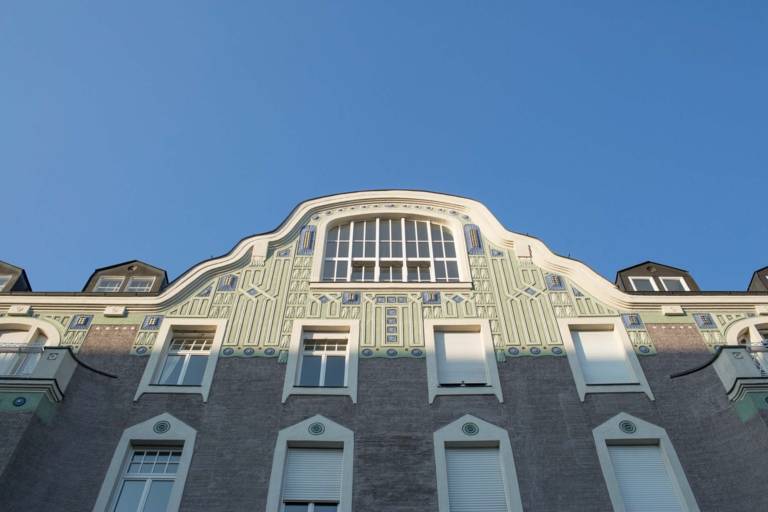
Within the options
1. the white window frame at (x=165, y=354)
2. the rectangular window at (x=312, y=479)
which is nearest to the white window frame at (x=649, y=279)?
the rectangular window at (x=312, y=479)

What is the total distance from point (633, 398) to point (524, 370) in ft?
7.31

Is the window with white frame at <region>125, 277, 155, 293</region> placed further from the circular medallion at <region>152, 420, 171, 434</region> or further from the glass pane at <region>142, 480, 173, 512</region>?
the glass pane at <region>142, 480, 173, 512</region>

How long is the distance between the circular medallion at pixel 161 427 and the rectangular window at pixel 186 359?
121 cm

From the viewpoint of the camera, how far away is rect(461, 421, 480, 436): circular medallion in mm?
14062

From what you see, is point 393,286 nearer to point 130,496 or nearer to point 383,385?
point 383,385

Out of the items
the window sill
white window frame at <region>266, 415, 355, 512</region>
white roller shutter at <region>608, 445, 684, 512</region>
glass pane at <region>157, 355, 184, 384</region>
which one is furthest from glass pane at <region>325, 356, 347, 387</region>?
white roller shutter at <region>608, 445, 684, 512</region>

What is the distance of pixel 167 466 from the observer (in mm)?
13664

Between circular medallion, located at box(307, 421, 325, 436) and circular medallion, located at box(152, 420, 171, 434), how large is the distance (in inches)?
109

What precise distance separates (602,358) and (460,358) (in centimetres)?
314

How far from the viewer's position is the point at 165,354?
53.4 ft

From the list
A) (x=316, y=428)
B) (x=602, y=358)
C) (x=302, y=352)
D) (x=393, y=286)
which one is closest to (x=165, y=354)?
(x=302, y=352)

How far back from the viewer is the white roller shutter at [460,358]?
612 inches

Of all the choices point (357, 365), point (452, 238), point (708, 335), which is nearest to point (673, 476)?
point (708, 335)

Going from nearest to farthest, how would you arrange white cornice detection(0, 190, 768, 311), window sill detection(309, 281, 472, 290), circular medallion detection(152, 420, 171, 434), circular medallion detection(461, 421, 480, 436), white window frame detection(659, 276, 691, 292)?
circular medallion detection(461, 421, 480, 436)
circular medallion detection(152, 420, 171, 434)
white cornice detection(0, 190, 768, 311)
window sill detection(309, 281, 472, 290)
white window frame detection(659, 276, 691, 292)
